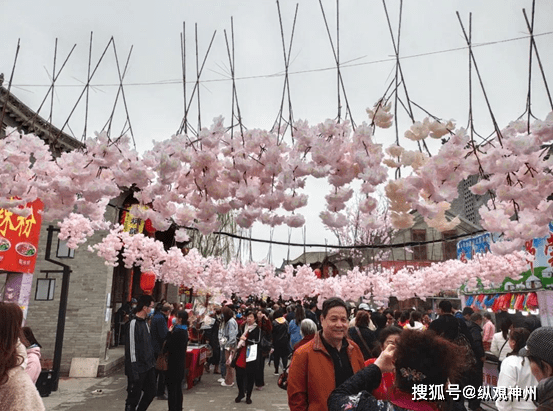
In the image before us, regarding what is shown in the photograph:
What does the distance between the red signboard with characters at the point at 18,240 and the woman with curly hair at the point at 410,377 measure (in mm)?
8180

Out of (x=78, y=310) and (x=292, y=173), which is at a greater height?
(x=292, y=173)

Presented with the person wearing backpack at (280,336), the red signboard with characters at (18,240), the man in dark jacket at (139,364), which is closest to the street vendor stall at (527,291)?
the person wearing backpack at (280,336)

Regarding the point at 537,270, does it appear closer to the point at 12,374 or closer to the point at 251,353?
the point at 251,353

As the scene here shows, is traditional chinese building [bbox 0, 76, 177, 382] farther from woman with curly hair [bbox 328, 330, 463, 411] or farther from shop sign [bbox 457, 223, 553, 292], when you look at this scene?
shop sign [bbox 457, 223, 553, 292]

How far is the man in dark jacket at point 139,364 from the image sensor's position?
560 centimetres

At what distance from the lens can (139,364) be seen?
5613mm

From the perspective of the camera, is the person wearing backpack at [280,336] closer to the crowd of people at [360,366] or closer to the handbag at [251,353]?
the handbag at [251,353]

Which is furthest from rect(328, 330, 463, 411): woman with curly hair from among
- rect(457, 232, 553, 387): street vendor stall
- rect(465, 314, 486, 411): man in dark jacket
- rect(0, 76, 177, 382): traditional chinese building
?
rect(0, 76, 177, 382): traditional chinese building

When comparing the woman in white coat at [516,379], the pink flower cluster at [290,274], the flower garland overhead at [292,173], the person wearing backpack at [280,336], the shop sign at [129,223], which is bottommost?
the person wearing backpack at [280,336]

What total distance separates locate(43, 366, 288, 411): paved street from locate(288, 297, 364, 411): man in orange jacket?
5.24m

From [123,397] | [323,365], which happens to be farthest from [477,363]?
[123,397]

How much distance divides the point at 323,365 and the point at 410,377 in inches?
44.1

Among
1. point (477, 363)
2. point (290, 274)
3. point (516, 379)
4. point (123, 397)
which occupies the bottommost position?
point (123, 397)

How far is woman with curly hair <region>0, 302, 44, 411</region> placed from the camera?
210 cm
